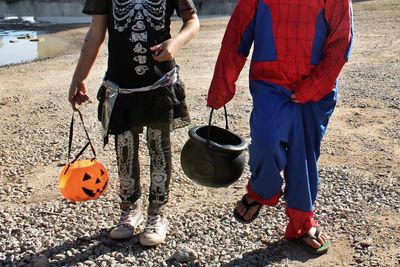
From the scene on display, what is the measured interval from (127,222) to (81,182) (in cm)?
38

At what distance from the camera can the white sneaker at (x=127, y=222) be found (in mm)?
3250

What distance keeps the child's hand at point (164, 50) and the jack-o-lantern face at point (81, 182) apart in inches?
33.1

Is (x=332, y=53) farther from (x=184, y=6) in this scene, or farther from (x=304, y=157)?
(x=184, y=6)

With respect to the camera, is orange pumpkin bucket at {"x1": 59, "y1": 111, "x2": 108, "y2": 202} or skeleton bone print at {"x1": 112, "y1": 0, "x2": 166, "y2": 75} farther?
orange pumpkin bucket at {"x1": 59, "y1": 111, "x2": 108, "y2": 202}

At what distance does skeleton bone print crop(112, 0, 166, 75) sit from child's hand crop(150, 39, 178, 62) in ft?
0.58

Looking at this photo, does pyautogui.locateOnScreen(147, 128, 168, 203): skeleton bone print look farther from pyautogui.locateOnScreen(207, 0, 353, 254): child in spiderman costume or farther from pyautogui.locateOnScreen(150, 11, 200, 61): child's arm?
pyautogui.locateOnScreen(150, 11, 200, 61): child's arm

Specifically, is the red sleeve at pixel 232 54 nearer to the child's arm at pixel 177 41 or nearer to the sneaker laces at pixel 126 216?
the child's arm at pixel 177 41

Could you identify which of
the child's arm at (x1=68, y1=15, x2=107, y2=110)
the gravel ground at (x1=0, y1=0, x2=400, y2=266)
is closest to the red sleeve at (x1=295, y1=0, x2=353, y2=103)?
the gravel ground at (x1=0, y1=0, x2=400, y2=266)

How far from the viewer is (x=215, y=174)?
9.91ft

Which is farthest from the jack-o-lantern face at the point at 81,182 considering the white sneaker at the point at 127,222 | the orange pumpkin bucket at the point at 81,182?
the white sneaker at the point at 127,222

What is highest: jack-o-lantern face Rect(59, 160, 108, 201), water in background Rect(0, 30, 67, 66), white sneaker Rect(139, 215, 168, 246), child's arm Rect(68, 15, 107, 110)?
child's arm Rect(68, 15, 107, 110)

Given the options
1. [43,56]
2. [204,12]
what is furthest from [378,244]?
[204,12]

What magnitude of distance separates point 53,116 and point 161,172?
3665mm

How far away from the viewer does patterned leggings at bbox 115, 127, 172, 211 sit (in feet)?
10.4
